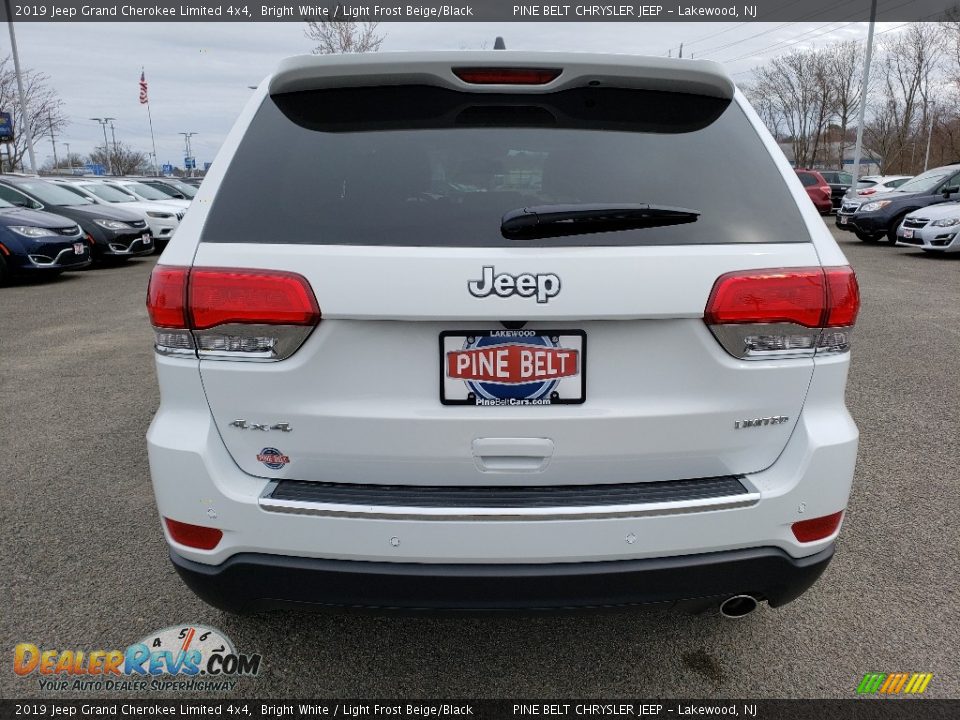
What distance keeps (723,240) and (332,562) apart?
1.30 metres

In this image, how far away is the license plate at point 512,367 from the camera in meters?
1.74

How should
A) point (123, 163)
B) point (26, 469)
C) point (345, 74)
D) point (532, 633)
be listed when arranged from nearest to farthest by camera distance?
1. point (345, 74)
2. point (532, 633)
3. point (26, 469)
4. point (123, 163)

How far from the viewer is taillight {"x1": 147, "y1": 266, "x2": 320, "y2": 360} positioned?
1.73 metres

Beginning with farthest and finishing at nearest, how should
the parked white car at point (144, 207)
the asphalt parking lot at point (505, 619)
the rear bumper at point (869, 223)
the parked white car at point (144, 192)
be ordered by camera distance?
the parked white car at point (144, 192), the rear bumper at point (869, 223), the parked white car at point (144, 207), the asphalt parking lot at point (505, 619)

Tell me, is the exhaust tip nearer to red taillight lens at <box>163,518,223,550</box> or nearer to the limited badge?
the limited badge

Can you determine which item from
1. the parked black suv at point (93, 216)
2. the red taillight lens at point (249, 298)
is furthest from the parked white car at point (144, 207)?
the red taillight lens at point (249, 298)

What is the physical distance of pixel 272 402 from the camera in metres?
1.77

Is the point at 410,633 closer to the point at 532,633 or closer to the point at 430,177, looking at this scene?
the point at 532,633

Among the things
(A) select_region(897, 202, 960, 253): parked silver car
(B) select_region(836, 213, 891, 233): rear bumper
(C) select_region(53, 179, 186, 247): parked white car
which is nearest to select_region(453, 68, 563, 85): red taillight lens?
(A) select_region(897, 202, 960, 253): parked silver car

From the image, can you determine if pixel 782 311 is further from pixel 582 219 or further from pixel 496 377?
pixel 496 377

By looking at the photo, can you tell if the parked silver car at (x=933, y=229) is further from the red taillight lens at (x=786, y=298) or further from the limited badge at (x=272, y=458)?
the limited badge at (x=272, y=458)

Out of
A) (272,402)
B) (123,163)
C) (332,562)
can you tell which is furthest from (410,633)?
(123,163)

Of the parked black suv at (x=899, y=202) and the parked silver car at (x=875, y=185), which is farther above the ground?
the parked black suv at (x=899, y=202)

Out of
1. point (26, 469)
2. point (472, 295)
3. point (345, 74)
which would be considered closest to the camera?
point (472, 295)
